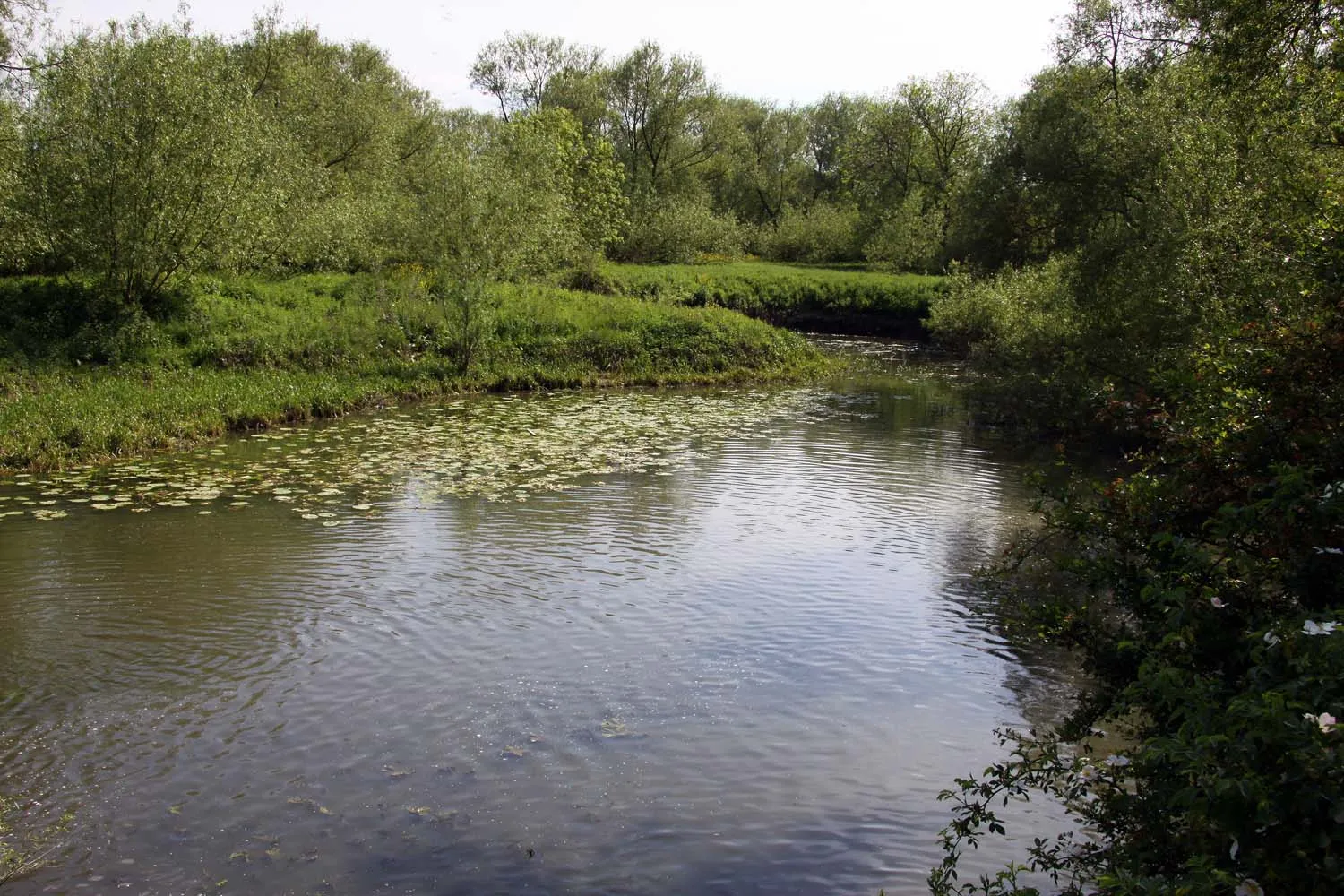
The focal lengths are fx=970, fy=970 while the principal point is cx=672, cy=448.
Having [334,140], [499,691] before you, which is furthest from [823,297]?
[499,691]

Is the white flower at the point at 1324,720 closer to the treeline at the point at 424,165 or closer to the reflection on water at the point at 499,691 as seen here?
the reflection on water at the point at 499,691

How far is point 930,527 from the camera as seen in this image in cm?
1445

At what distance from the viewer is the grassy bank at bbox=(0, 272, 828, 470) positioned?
18484mm

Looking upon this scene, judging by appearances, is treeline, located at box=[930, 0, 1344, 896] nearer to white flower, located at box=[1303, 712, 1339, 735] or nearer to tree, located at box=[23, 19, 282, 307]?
white flower, located at box=[1303, 712, 1339, 735]

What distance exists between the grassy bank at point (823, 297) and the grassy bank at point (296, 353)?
10.9 m

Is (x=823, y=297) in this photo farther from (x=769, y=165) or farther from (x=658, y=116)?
(x=769, y=165)

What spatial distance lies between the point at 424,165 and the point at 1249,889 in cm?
4634

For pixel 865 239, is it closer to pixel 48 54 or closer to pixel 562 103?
pixel 562 103

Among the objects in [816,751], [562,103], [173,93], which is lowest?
[816,751]

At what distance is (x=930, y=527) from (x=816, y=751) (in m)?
7.49

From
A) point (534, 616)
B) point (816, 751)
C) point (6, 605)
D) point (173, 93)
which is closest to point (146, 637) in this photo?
point (6, 605)

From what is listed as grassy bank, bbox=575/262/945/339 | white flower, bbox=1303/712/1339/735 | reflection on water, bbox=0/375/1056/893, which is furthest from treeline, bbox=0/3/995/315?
white flower, bbox=1303/712/1339/735

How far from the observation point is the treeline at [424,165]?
22.1 meters

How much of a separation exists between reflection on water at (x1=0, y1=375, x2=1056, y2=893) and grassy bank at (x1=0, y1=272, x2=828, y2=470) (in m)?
3.82
